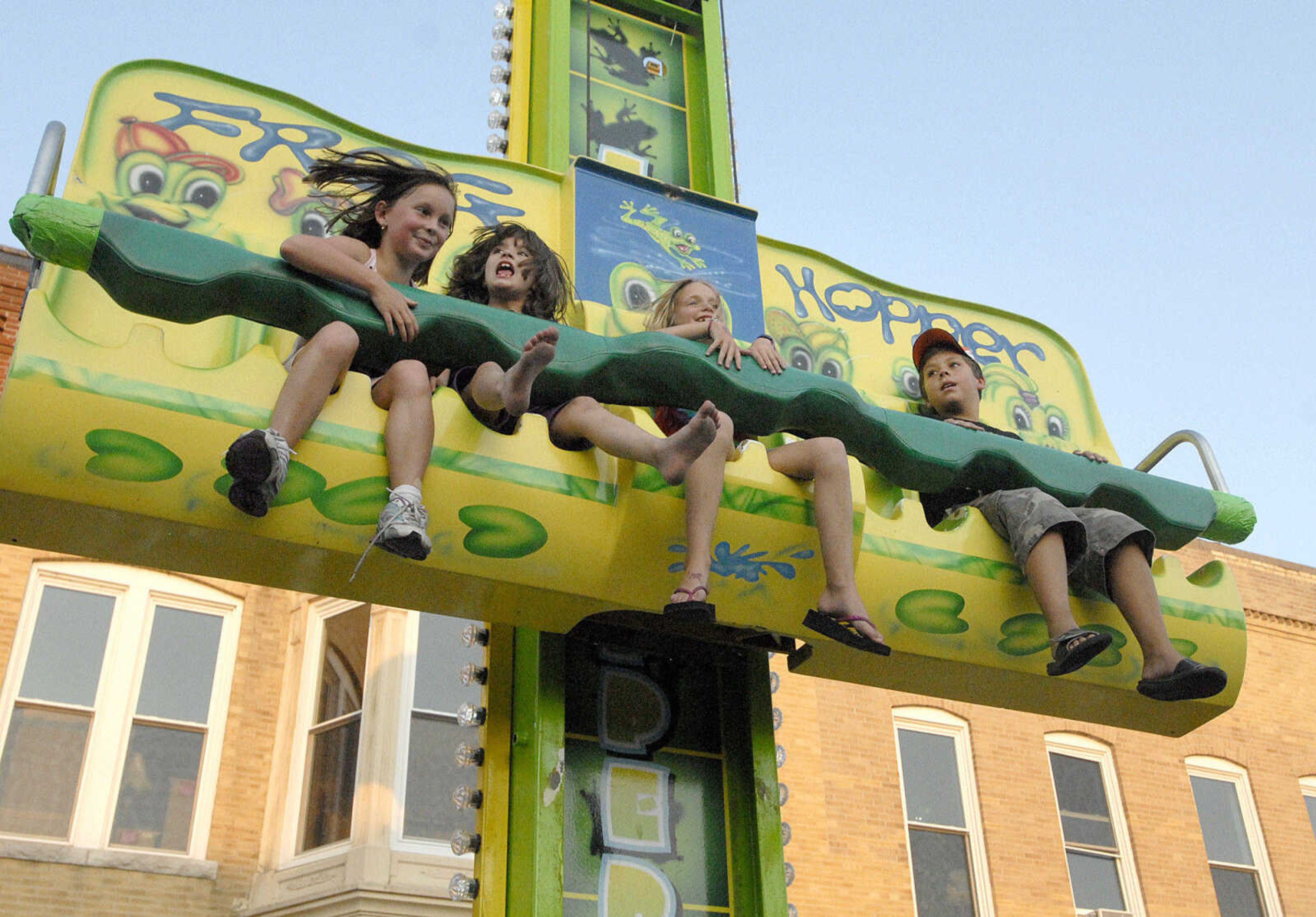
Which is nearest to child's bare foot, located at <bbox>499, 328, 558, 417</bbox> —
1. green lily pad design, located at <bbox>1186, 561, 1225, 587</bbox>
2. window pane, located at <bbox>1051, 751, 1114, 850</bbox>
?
green lily pad design, located at <bbox>1186, 561, 1225, 587</bbox>

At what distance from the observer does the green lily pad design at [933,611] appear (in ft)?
14.8

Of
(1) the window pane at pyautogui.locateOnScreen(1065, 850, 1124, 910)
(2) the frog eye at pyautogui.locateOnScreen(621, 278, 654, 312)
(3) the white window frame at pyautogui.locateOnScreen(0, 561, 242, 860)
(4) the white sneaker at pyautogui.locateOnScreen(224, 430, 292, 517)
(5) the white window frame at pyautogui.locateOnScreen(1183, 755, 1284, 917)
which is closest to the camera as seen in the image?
(4) the white sneaker at pyautogui.locateOnScreen(224, 430, 292, 517)

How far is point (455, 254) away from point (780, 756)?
7.84 ft

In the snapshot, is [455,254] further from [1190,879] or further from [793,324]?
[1190,879]

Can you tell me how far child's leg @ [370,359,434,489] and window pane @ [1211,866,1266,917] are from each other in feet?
37.8

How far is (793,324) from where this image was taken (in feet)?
19.2

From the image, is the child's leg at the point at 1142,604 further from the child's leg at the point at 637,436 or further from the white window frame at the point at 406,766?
the white window frame at the point at 406,766

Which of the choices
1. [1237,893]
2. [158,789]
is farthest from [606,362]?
[1237,893]

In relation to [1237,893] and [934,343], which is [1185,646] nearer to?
[934,343]

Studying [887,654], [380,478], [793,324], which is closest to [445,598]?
[380,478]

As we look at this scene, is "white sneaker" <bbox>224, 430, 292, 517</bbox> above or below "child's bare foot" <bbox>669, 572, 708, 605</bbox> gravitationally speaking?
above

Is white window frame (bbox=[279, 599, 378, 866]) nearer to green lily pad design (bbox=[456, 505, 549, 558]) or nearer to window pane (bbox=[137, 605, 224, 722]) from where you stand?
window pane (bbox=[137, 605, 224, 722])

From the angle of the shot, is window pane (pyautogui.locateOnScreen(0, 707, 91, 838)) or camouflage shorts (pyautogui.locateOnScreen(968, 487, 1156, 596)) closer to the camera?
camouflage shorts (pyautogui.locateOnScreen(968, 487, 1156, 596))

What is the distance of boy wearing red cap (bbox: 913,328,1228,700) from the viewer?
4.30 metres
